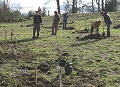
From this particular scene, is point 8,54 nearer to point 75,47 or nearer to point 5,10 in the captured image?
point 75,47

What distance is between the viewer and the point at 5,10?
47.9 m

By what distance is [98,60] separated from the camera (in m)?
12.8

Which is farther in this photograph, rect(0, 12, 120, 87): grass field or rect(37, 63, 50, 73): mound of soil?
rect(37, 63, 50, 73): mound of soil

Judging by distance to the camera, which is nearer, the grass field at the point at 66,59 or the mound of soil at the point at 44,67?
the grass field at the point at 66,59

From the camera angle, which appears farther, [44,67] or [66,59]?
[66,59]

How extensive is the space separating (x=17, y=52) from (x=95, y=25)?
751 centimetres

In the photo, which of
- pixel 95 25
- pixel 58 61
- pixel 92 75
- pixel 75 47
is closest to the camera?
pixel 92 75

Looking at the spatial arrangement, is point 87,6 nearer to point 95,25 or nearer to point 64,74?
point 95,25

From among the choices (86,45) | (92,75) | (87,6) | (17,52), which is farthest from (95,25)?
(87,6)

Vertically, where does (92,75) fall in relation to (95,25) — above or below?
below

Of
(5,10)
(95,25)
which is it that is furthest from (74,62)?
(5,10)

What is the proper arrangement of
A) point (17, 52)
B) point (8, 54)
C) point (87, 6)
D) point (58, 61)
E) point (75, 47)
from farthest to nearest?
1. point (87, 6)
2. point (75, 47)
3. point (17, 52)
4. point (8, 54)
5. point (58, 61)

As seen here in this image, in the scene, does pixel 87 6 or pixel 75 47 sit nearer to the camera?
pixel 75 47

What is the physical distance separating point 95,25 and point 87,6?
51.9 meters
